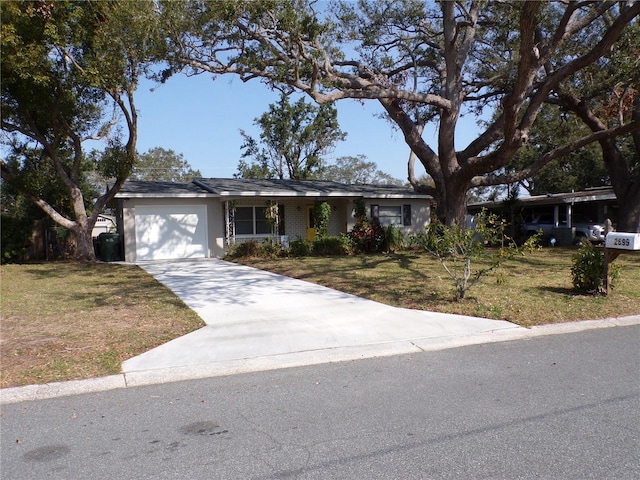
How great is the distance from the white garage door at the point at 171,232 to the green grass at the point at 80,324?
6399 millimetres

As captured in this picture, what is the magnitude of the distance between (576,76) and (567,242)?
29.9 ft

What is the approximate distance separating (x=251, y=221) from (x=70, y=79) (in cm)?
893

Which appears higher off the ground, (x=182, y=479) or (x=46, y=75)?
(x=46, y=75)

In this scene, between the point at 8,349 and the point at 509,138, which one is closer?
the point at 8,349

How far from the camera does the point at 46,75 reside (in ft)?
53.5

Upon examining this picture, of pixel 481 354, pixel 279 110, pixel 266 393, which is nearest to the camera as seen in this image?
pixel 266 393

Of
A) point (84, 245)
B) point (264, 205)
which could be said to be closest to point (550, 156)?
point (264, 205)

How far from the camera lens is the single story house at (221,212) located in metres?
20.0

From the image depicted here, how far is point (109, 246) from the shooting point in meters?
20.8

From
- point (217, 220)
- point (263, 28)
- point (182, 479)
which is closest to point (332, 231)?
point (217, 220)

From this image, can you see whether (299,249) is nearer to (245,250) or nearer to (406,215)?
(245,250)

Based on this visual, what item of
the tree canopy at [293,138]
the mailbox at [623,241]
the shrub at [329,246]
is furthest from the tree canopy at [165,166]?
the mailbox at [623,241]

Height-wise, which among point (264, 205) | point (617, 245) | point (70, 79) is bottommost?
point (617, 245)

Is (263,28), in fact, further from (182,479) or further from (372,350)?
(182,479)
